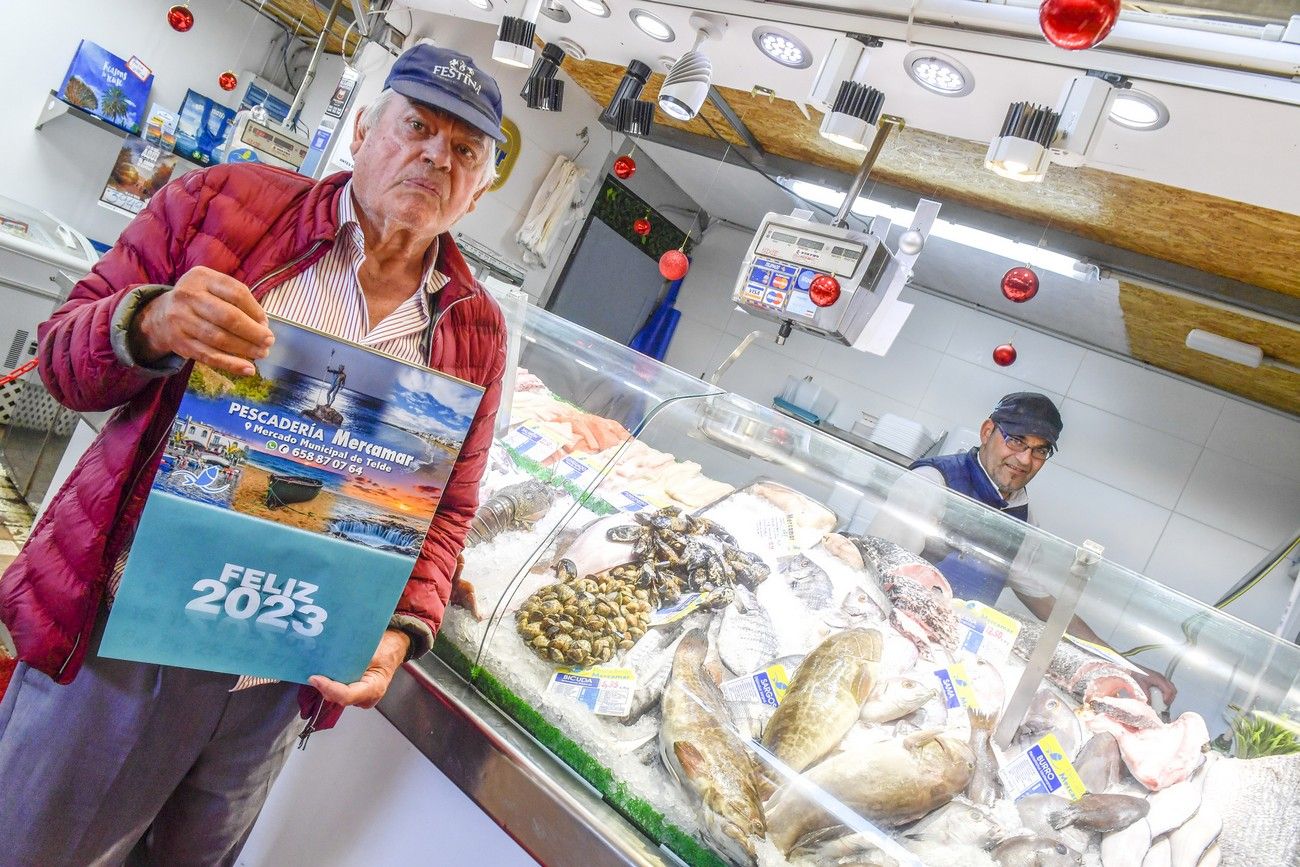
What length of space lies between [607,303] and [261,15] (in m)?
4.43

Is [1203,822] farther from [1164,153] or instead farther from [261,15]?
[261,15]

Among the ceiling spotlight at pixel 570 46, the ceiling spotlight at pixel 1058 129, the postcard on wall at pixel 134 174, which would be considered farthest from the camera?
the postcard on wall at pixel 134 174

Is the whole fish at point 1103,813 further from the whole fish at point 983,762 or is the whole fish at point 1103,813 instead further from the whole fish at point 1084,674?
the whole fish at point 1084,674

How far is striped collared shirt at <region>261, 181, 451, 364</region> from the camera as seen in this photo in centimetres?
121

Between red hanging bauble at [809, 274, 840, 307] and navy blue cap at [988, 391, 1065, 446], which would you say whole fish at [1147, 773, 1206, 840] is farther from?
red hanging bauble at [809, 274, 840, 307]

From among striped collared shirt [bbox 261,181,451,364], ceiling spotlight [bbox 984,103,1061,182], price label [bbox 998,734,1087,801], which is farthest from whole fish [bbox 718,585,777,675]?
ceiling spotlight [bbox 984,103,1061,182]

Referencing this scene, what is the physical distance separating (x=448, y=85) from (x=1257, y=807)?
1819mm

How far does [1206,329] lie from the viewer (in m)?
5.43

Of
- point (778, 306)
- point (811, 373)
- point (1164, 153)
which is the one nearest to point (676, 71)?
point (778, 306)

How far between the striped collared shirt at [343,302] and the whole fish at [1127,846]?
145 cm

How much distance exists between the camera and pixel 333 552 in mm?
1089

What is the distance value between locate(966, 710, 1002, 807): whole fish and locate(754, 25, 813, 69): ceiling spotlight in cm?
271

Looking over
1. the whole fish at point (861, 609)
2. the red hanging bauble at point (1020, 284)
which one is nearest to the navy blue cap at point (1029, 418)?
the red hanging bauble at point (1020, 284)

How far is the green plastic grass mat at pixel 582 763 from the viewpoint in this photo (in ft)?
4.86
